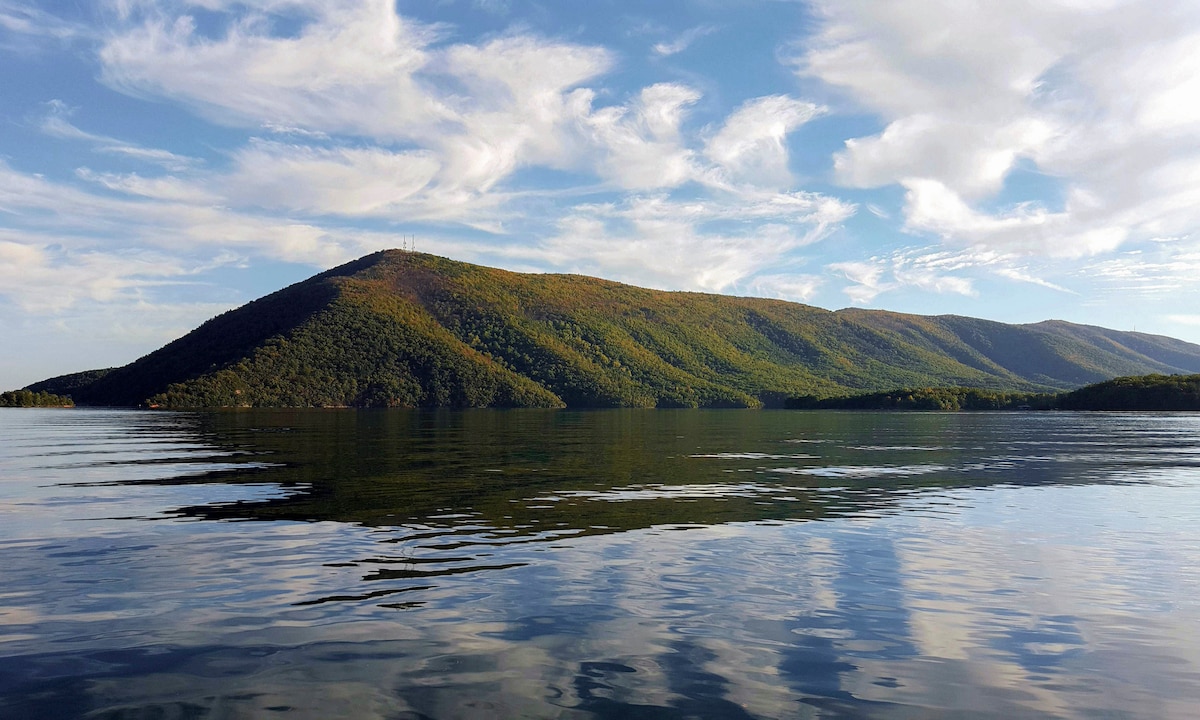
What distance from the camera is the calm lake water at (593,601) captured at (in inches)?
494

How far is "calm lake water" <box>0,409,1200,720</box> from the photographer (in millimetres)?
12547

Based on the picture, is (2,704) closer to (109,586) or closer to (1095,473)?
(109,586)

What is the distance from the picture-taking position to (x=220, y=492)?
1487 inches

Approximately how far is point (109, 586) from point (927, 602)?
1903 centimetres

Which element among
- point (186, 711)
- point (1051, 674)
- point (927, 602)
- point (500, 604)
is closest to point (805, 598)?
point (927, 602)

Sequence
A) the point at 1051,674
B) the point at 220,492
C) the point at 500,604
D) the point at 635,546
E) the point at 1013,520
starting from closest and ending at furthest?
the point at 1051,674, the point at 500,604, the point at 635,546, the point at 1013,520, the point at 220,492

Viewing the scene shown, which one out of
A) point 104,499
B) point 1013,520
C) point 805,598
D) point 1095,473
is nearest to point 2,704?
point 805,598

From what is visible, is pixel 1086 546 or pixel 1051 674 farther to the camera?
pixel 1086 546

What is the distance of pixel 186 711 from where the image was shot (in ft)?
38.9

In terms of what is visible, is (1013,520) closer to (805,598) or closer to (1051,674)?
(805,598)

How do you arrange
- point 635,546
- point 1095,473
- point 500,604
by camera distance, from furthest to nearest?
point 1095,473 → point 635,546 → point 500,604

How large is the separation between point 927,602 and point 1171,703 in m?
6.01

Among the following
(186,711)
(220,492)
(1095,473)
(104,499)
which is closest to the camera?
(186,711)

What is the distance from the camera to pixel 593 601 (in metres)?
17.9
